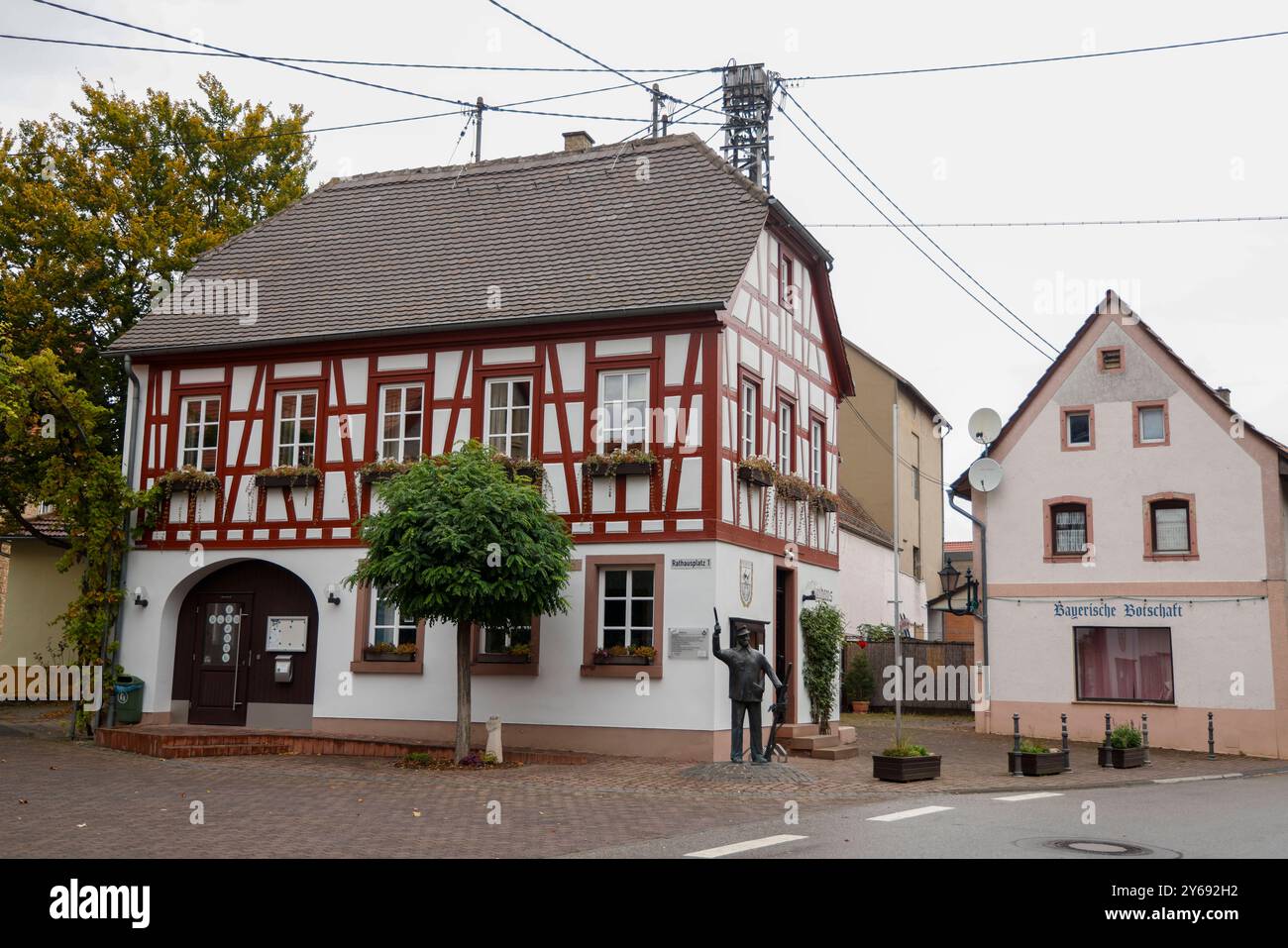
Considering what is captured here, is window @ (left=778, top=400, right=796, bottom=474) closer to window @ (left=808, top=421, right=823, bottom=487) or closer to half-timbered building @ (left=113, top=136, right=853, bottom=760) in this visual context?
half-timbered building @ (left=113, top=136, right=853, bottom=760)

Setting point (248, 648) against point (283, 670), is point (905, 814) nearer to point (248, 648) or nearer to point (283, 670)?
point (283, 670)

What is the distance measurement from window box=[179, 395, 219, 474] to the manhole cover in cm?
1696

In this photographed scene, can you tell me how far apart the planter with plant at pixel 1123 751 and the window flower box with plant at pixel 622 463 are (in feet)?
27.3

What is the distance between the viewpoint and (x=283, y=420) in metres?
23.1

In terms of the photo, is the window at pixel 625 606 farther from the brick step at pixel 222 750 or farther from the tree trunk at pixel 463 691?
the brick step at pixel 222 750

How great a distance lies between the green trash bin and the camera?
22.5 meters

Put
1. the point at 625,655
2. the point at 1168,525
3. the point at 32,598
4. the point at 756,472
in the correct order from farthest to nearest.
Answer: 1. the point at 32,598
2. the point at 1168,525
3. the point at 756,472
4. the point at 625,655

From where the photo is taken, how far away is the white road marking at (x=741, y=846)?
10062mm

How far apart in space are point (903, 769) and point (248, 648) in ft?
39.0

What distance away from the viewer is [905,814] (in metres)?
13.1

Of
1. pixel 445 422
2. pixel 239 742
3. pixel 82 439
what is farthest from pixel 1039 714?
pixel 82 439

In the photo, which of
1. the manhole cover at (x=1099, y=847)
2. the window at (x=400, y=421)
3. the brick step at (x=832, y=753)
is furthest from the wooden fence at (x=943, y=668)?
the manhole cover at (x=1099, y=847)

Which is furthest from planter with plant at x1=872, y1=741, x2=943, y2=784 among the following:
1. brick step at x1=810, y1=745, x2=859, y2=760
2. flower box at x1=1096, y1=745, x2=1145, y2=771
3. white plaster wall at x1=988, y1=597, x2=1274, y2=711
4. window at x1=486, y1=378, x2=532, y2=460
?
white plaster wall at x1=988, y1=597, x2=1274, y2=711

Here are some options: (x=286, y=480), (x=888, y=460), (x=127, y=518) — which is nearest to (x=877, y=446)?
(x=888, y=460)
